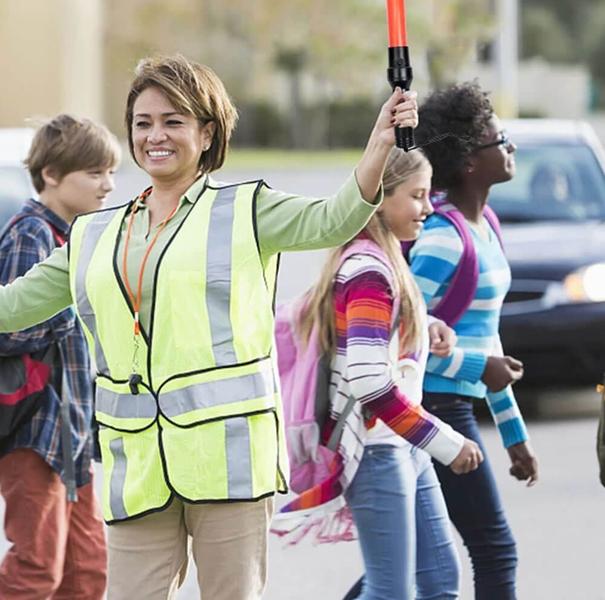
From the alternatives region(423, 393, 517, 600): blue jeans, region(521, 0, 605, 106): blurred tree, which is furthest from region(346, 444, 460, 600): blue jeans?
region(521, 0, 605, 106): blurred tree

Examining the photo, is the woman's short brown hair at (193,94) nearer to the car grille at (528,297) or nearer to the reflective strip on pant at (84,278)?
the reflective strip on pant at (84,278)

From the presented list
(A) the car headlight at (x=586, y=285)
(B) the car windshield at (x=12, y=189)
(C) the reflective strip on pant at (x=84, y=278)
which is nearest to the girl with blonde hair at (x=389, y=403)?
(C) the reflective strip on pant at (x=84, y=278)

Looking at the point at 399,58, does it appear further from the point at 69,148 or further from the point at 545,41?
Answer: the point at 545,41

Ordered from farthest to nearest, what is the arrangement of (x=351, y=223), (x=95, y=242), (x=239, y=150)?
(x=239, y=150)
(x=95, y=242)
(x=351, y=223)

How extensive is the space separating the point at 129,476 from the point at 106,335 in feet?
1.04

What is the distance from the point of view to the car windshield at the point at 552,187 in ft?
37.0

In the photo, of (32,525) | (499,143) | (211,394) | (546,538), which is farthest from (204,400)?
(546,538)

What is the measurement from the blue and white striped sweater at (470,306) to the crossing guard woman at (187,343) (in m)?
1.15

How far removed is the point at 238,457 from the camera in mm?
3748

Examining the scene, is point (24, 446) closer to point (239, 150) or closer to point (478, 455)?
point (478, 455)

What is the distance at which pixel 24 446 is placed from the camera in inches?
201

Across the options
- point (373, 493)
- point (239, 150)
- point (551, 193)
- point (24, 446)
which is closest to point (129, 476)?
point (373, 493)

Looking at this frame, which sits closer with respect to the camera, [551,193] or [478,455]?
[478,455]

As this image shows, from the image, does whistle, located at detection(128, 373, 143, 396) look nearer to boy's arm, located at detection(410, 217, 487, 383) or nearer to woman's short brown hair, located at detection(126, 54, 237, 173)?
woman's short brown hair, located at detection(126, 54, 237, 173)
